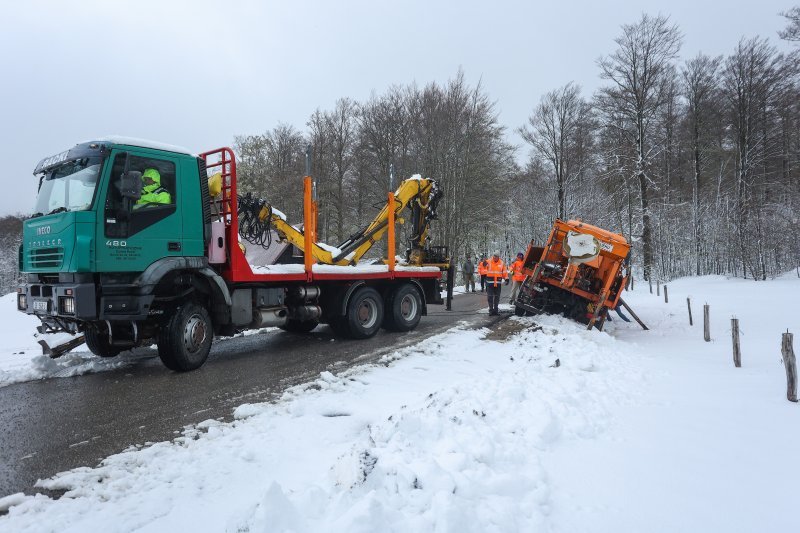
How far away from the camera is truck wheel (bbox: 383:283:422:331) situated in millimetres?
9336

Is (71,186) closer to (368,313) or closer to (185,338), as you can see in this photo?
(185,338)

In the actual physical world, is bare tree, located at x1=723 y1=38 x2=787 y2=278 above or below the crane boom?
above

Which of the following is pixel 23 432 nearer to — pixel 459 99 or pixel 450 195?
pixel 450 195

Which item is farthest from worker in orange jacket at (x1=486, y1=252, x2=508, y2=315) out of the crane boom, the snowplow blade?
the snowplow blade

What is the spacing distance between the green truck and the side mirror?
Result: 0.04 feet

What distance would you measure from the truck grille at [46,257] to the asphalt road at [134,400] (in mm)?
1481

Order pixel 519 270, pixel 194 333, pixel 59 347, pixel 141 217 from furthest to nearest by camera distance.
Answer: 1. pixel 519 270
2. pixel 59 347
3. pixel 194 333
4. pixel 141 217

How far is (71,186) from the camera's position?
5363 millimetres

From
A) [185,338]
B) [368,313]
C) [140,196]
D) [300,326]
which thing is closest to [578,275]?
[368,313]

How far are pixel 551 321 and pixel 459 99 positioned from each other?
1819cm

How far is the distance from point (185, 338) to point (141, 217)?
1632mm

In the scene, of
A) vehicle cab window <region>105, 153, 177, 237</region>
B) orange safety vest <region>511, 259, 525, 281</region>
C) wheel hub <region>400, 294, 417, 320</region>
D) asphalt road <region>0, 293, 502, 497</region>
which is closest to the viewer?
asphalt road <region>0, 293, 502, 497</region>

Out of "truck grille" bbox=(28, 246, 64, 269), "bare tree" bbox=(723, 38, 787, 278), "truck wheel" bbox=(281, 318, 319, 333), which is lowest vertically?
"truck wheel" bbox=(281, 318, 319, 333)

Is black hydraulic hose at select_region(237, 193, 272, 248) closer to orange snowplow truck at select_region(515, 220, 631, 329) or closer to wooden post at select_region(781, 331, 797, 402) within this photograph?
orange snowplow truck at select_region(515, 220, 631, 329)
